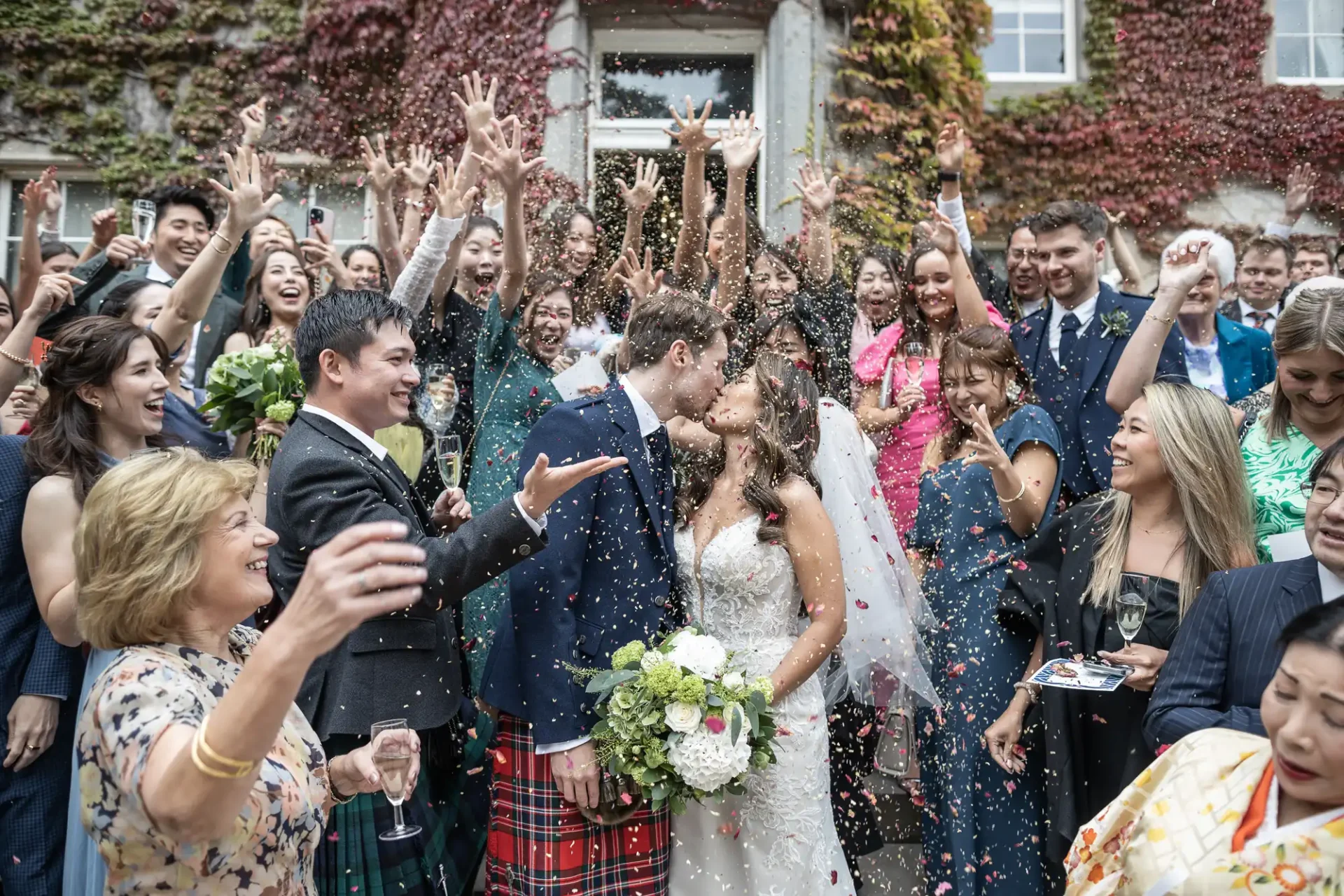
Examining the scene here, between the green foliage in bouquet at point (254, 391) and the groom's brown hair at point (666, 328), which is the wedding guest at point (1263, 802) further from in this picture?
the green foliage in bouquet at point (254, 391)

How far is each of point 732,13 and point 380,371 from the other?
25.4 ft

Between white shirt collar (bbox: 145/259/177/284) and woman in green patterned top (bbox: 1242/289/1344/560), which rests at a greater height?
white shirt collar (bbox: 145/259/177/284)

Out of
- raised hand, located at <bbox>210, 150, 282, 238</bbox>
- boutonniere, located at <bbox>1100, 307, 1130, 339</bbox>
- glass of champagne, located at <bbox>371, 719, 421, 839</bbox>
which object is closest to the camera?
glass of champagne, located at <bbox>371, 719, 421, 839</bbox>

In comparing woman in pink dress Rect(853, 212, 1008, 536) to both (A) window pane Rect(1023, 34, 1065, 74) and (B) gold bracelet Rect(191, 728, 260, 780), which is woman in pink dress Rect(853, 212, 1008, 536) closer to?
(B) gold bracelet Rect(191, 728, 260, 780)

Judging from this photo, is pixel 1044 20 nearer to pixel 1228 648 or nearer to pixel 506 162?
pixel 506 162

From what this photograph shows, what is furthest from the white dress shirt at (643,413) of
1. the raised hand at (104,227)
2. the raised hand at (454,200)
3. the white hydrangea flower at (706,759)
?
the raised hand at (104,227)

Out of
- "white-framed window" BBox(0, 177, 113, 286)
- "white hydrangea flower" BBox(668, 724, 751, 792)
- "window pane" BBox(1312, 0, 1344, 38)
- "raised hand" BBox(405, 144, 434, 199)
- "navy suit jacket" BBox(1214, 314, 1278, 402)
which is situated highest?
"window pane" BBox(1312, 0, 1344, 38)

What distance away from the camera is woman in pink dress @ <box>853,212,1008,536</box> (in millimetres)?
5254

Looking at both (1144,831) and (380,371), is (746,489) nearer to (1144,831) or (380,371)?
(380,371)

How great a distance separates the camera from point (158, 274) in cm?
607

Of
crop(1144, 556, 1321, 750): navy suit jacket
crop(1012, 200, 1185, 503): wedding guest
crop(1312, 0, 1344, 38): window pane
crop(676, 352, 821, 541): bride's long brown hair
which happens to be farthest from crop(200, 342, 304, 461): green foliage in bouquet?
crop(1312, 0, 1344, 38): window pane

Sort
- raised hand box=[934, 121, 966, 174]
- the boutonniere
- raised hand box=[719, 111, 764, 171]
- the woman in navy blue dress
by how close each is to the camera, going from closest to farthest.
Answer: the woman in navy blue dress, the boutonniere, raised hand box=[719, 111, 764, 171], raised hand box=[934, 121, 966, 174]

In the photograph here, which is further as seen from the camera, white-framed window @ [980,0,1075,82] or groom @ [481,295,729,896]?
white-framed window @ [980,0,1075,82]

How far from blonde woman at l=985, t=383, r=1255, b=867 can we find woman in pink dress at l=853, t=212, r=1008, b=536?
126 cm
